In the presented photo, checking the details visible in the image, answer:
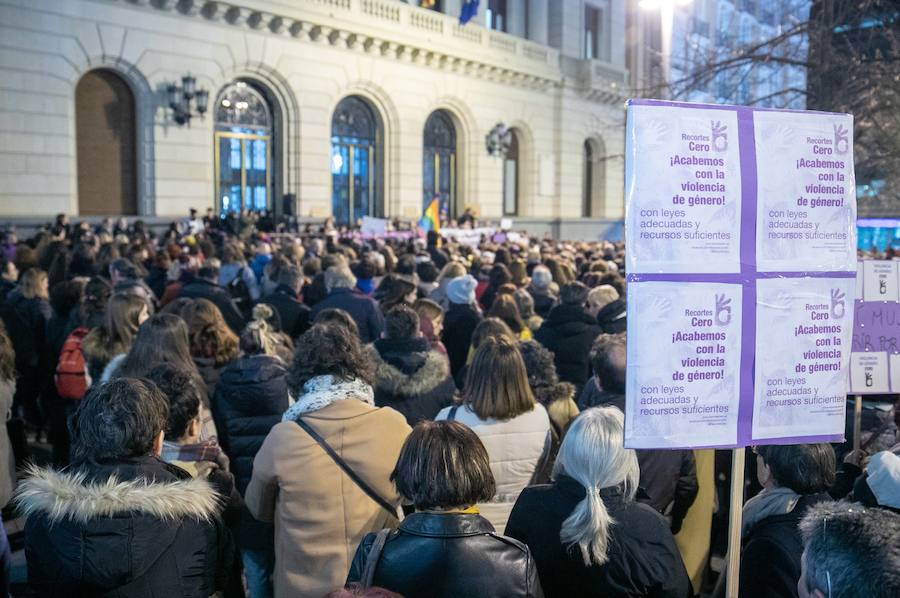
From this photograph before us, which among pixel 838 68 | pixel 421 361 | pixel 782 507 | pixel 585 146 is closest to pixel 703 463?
pixel 782 507

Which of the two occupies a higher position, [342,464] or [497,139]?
[497,139]

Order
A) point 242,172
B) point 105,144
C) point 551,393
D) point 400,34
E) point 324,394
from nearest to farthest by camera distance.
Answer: point 324,394 < point 551,393 < point 105,144 < point 242,172 < point 400,34

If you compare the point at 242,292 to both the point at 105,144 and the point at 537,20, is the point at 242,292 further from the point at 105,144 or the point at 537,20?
the point at 537,20

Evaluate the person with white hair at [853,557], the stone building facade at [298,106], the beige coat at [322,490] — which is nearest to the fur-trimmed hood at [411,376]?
the beige coat at [322,490]

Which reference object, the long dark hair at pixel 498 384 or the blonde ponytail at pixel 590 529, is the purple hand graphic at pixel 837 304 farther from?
the long dark hair at pixel 498 384

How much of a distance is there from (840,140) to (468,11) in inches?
1016

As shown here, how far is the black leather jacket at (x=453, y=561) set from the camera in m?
2.48

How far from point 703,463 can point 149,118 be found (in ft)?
61.4

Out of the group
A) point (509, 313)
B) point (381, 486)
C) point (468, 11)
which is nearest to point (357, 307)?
point (509, 313)

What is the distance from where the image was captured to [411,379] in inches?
197

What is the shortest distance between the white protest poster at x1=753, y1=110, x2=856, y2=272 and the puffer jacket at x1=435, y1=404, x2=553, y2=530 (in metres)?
1.63

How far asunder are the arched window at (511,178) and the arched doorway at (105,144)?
51.0ft

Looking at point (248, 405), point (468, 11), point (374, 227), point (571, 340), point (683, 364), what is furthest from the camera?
point (468, 11)

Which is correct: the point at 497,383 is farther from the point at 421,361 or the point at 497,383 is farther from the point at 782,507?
the point at 782,507
